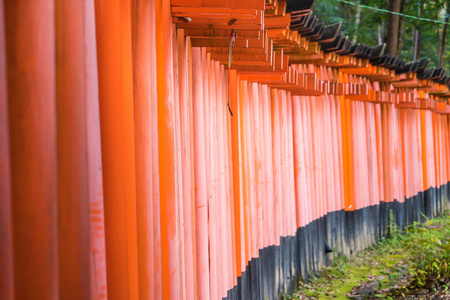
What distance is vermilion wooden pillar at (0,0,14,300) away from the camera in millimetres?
1181

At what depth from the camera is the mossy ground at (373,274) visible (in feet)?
23.3

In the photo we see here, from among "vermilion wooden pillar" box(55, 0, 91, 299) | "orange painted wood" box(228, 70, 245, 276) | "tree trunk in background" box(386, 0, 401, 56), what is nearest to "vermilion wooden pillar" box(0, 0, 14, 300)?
"vermilion wooden pillar" box(55, 0, 91, 299)

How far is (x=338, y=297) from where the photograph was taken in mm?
7223

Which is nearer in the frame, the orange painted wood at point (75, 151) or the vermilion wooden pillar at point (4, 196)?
the vermilion wooden pillar at point (4, 196)

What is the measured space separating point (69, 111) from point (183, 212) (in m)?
1.73

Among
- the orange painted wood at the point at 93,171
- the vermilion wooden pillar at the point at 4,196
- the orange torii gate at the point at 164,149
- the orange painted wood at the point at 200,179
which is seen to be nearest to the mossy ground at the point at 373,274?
the orange torii gate at the point at 164,149

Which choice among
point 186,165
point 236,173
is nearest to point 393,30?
point 236,173

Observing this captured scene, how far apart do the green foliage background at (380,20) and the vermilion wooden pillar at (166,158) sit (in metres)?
17.6

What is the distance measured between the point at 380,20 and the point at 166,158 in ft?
60.1

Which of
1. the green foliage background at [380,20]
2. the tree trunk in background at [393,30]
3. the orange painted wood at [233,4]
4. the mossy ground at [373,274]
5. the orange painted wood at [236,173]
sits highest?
the green foliage background at [380,20]

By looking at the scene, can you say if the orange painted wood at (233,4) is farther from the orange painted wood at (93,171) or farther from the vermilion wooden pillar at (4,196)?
the vermilion wooden pillar at (4,196)

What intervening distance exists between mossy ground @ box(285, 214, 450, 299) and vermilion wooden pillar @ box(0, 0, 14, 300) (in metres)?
5.80

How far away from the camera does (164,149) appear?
2.51 m

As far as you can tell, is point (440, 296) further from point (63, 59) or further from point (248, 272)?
point (63, 59)
